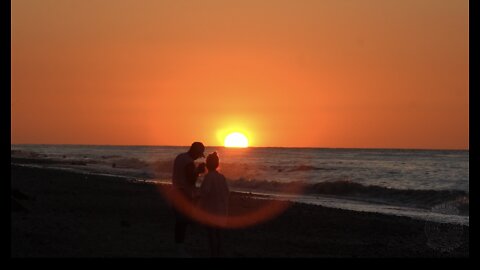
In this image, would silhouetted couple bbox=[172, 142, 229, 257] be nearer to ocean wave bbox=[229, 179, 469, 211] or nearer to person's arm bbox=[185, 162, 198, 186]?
person's arm bbox=[185, 162, 198, 186]

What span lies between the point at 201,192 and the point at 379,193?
27.2m

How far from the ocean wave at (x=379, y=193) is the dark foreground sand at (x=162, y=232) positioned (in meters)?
10.8

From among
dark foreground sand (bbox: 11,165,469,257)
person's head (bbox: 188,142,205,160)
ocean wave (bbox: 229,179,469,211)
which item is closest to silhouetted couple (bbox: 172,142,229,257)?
person's head (bbox: 188,142,205,160)

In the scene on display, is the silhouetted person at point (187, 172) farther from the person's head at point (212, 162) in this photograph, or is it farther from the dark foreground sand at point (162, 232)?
the dark foreground sand at point (162, 232)

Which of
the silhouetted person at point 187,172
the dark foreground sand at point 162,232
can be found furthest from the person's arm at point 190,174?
the dark foreground sand at point 162,232

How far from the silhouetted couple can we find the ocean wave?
18407mm

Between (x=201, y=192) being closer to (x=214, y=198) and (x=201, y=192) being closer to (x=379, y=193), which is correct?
(x=214, y=198)

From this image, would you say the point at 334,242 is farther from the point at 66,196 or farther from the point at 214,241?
the point at 66,196

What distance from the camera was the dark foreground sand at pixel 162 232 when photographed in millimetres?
11844

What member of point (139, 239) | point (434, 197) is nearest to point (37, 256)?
point (139, 239)

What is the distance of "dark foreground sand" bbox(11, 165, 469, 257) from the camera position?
11844mm

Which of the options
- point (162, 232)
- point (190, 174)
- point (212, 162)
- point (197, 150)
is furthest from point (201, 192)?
point (162, 232)

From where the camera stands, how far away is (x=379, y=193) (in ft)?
123

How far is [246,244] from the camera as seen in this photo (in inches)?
536
